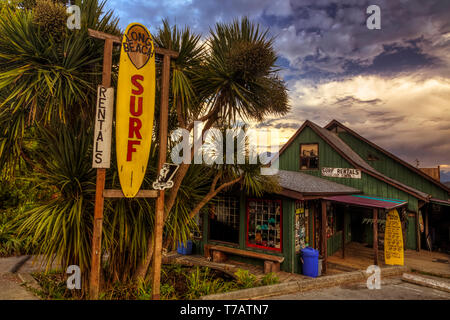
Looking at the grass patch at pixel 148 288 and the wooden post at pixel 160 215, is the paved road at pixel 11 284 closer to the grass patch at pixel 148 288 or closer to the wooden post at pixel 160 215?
the grass patch at pixel 148 288

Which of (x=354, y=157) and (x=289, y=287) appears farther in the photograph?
(x=354, y=157)

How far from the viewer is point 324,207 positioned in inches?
352

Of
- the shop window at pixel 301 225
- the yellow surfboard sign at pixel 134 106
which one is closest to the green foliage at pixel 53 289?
the yellow surfboard sign at pixel 134 106

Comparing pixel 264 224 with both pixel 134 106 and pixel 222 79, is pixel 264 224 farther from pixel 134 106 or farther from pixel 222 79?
pixel 134 106

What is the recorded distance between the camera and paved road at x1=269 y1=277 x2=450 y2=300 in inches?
211

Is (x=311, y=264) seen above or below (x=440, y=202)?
below

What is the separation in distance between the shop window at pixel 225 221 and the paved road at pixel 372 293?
4276 mm

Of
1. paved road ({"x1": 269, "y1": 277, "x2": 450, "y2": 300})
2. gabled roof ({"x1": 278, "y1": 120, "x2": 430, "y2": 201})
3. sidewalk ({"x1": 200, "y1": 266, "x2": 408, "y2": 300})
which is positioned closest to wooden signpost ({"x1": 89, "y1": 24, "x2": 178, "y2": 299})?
sidewalk ({"x1": 200, "y1": 266, "x2": 408, "y2": 300})

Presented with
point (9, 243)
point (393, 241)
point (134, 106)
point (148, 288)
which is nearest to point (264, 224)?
point (393, 241)

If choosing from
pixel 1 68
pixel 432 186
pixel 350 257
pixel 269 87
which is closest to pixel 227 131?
pixel 269 87

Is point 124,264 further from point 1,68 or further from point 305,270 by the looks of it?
point 305,270

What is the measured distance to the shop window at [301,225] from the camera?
346 inches

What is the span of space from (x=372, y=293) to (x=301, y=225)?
11.6 feet

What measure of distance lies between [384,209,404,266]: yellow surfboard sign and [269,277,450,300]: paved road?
8.90ft
